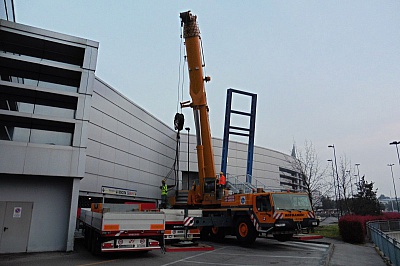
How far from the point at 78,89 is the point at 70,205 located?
5.32 m

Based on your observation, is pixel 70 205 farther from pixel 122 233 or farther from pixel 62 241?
pixel 122 233

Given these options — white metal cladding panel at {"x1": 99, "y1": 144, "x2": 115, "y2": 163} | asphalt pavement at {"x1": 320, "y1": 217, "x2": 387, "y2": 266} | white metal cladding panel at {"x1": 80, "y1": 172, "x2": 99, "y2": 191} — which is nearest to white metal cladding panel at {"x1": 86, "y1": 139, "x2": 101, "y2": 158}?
white metal cladding panel at {"x1": 99, "y1": 144, "x2": 115, "y2": 163}

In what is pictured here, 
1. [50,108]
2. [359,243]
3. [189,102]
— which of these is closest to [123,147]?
[189,102]

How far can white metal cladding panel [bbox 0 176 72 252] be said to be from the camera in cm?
1281

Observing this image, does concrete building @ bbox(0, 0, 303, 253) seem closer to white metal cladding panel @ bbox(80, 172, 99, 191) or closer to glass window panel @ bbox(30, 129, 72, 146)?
glass window panel @ bbox(30, 129, 72, 146)

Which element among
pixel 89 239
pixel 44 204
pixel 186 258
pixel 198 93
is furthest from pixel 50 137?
pixel 198 93

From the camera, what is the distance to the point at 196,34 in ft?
60.4

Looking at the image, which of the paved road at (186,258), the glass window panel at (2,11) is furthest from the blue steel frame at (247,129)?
the glass window panel at (2,11)

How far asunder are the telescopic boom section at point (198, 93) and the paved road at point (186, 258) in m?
5.11

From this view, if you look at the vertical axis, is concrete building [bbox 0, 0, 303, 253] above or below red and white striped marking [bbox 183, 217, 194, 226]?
above

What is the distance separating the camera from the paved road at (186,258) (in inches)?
428

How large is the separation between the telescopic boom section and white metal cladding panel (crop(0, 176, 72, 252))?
7.33 metres

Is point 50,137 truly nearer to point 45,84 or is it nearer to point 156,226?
point 45,84

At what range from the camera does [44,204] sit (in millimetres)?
13258
